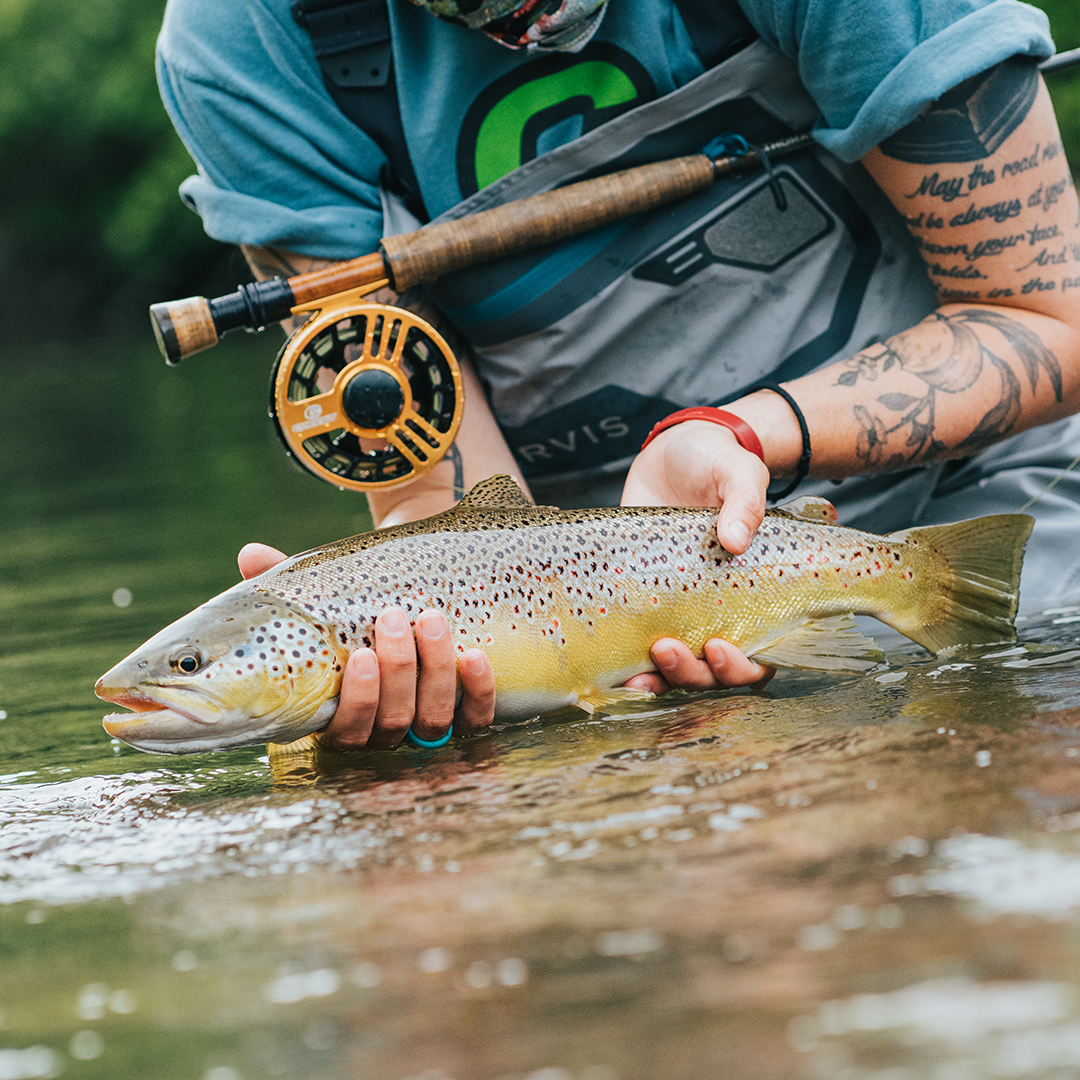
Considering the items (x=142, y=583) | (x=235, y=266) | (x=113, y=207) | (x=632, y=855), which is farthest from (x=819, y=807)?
(x=113, y=207)

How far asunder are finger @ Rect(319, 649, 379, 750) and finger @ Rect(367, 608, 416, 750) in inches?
0.7

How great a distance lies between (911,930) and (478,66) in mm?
2129

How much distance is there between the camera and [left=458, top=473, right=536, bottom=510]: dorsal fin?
2412 mm

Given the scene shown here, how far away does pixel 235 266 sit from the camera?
3.21 m

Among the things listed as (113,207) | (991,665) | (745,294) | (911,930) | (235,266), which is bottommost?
(991,665)

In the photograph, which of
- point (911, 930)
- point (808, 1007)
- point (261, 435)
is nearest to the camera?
point (808, 1007)

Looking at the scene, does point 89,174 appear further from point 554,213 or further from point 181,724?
point 181,724

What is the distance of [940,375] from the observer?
2.64m

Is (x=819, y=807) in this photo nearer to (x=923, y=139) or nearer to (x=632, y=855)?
(x=632, y=855)

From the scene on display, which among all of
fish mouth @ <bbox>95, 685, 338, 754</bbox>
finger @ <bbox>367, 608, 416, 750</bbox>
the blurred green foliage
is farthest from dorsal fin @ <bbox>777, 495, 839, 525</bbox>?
the blurred green foliage

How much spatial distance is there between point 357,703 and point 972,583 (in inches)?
43.2

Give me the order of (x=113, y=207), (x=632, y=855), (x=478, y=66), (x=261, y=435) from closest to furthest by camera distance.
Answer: (x=632, y=855)
(x=478, y=66)
(x=261, y=435)
(x=113, y=207)

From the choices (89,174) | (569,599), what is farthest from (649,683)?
(89,174)

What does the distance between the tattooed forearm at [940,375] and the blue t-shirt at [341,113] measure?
401mm
